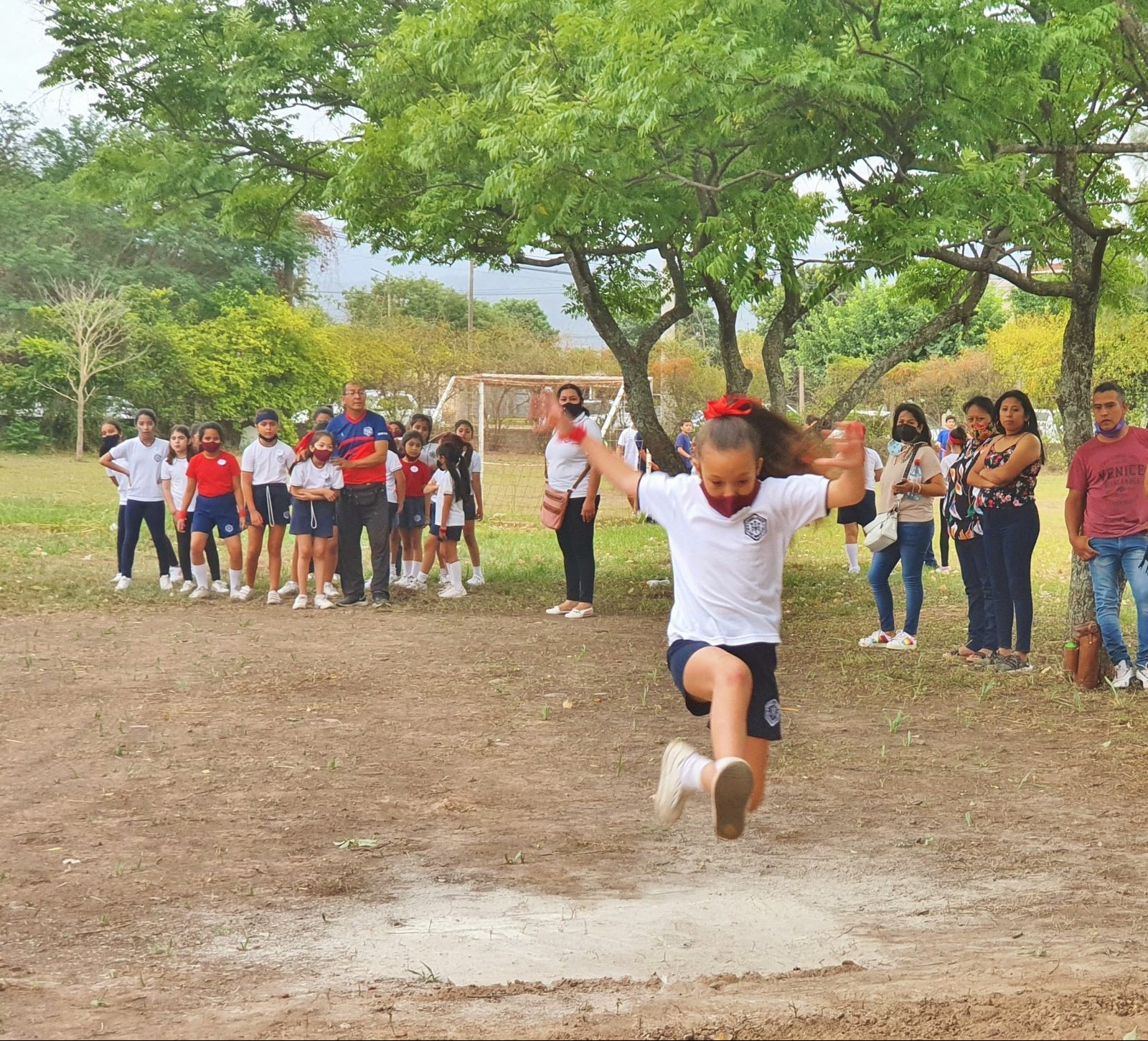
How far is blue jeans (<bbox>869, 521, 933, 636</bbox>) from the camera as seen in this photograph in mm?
11000

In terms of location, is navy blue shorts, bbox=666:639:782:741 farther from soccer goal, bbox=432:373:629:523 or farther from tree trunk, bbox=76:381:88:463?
tree trunk, bbox=76:381:88:463

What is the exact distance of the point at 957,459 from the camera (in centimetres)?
1065

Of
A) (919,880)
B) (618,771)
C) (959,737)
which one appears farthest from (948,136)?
(919,880)

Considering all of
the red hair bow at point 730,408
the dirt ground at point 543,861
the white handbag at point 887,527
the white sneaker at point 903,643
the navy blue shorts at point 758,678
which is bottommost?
the dirt ground at point 543,861

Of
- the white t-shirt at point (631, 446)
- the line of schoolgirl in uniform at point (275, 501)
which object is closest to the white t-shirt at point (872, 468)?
the line of schoolgirl in uniform at point (275, 501)

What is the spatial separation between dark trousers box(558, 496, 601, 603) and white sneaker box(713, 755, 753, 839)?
27.8 feet

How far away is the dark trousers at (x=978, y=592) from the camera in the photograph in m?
10.6

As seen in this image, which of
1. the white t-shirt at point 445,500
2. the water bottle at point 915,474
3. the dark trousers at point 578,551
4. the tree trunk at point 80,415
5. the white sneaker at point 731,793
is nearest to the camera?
the white sneaker at point 731,793

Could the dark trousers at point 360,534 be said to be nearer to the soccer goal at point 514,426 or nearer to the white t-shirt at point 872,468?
the white t-shirt at point 872,468

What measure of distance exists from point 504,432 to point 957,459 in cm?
2746

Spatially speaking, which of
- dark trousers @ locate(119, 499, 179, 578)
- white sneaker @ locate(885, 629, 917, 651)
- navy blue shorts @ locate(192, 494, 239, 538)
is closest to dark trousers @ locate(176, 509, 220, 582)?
dark trousers @ locate(119, 499, 179, 578)

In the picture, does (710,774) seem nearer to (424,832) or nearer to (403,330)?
(424,832)

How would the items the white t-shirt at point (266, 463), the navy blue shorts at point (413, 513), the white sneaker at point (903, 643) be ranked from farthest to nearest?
1. the navy blue shorts at point (413, 513)
2. the white t-shirt at point (266, 463)
3. the white sneaker at point (903, 643)

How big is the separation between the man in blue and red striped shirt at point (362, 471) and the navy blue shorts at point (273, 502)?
0.72 m
